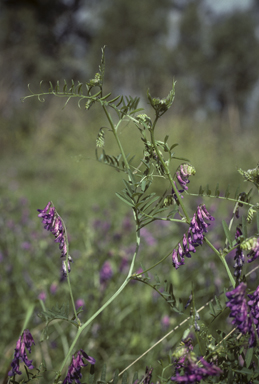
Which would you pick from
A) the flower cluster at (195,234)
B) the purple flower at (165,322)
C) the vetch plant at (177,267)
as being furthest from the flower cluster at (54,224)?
the purple flower at (165,322)

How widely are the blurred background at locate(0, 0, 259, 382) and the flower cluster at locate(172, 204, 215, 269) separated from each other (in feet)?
0.47

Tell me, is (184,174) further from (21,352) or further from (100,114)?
(100,114)

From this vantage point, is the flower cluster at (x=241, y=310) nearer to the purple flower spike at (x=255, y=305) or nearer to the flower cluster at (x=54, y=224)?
the purple flower spike at (x=255, y=305)

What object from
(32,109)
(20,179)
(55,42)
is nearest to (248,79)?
(55,42)

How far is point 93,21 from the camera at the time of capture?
17.1 metres

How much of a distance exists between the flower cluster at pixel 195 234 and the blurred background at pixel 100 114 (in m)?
0.14

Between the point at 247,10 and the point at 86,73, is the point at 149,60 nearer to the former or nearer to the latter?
the point at 86,73

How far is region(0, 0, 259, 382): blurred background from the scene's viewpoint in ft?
5.16

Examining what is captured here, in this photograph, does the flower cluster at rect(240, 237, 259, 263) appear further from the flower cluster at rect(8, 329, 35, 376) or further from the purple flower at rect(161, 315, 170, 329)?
the purple flower at rect(161, 315, 170, 329)

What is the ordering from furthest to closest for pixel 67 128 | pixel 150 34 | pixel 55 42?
1. pixel 150 34
2. pixel 55 42
3. pixel 67 128

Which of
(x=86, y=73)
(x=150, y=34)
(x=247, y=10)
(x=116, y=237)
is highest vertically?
(x=247, y=10)

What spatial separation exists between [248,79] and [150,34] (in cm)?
592

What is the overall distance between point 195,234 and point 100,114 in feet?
29.2

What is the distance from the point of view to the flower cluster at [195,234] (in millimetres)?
389
